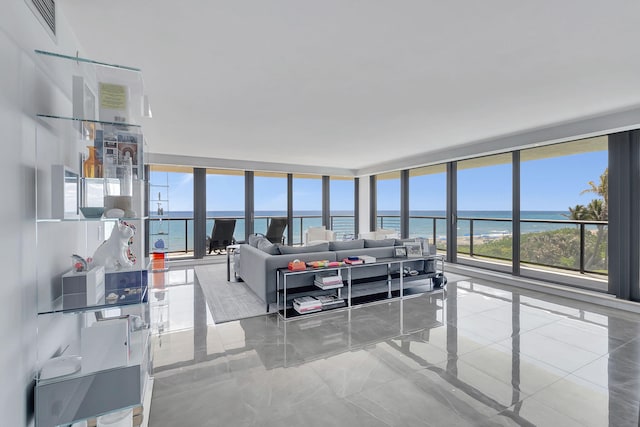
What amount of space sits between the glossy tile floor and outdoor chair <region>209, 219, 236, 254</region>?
9.98 feet

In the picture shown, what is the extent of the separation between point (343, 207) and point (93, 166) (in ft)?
27.4

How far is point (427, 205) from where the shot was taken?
7914 mm

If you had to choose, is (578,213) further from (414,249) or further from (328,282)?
(328,282)

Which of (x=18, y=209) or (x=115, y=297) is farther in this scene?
(x=115, y=297)

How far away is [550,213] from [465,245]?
5.79ft

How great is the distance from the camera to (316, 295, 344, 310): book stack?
3850mm

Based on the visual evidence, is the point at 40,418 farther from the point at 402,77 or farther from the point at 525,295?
the point at 525,295

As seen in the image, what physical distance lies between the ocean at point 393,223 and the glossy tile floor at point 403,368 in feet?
7.25

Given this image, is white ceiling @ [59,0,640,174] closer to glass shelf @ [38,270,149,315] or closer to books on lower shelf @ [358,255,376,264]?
glass shelf @ [38,270,149,315]

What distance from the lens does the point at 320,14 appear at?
1.92 meters

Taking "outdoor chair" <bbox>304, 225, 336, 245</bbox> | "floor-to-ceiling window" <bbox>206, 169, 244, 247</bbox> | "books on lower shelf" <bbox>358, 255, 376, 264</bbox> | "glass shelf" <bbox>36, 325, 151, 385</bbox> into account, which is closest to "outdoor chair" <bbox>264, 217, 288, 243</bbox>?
"outdoor chair" <bbox>304, 225, 336, 245</bbox>

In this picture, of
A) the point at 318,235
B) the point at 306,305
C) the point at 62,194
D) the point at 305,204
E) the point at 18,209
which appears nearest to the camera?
the point at 18,209

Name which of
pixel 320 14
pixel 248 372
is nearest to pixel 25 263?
pixel 248 372

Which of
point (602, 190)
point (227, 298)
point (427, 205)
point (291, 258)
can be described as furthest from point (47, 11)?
point (427, 205)
